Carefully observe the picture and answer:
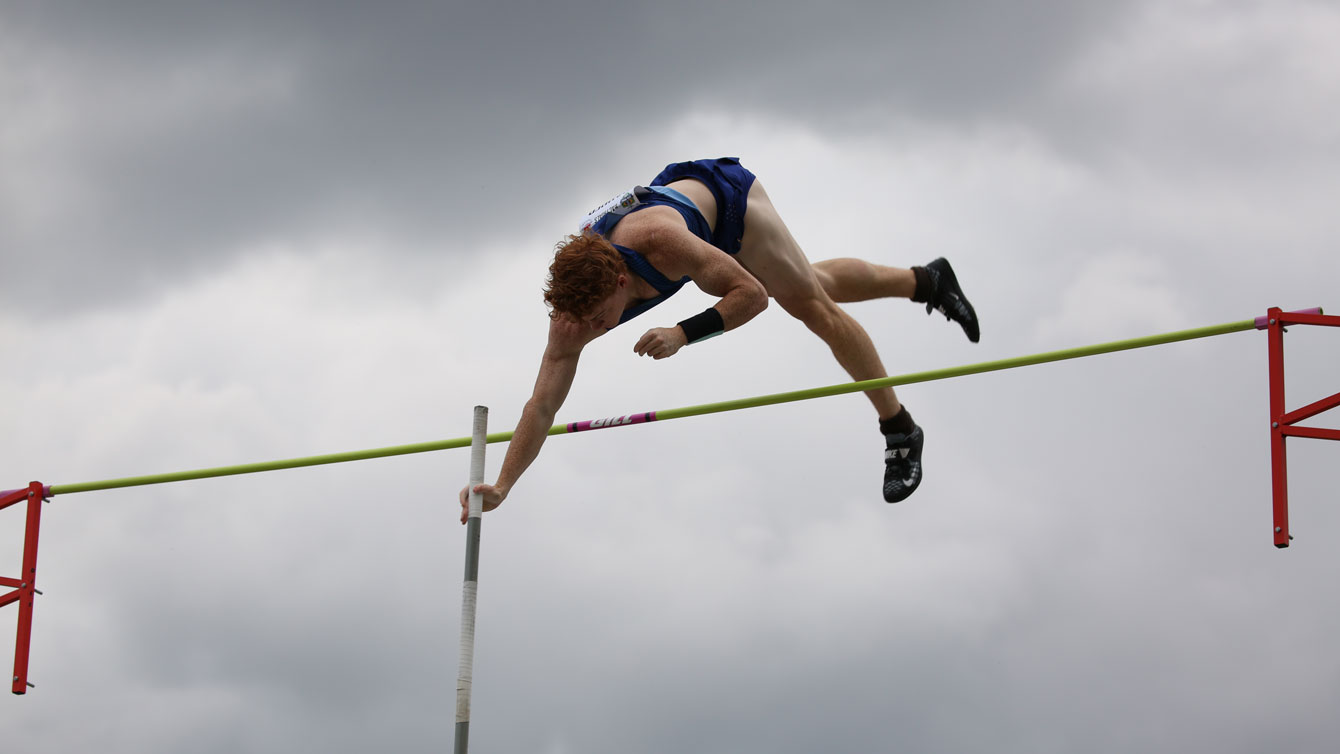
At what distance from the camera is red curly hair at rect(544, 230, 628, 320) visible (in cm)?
614

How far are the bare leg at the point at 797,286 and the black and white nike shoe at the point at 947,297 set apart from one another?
2.45 ft

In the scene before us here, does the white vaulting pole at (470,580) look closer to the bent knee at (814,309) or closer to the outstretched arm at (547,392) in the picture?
the outstretched arm at (547,392)

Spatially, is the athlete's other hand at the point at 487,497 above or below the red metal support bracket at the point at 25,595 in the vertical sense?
above

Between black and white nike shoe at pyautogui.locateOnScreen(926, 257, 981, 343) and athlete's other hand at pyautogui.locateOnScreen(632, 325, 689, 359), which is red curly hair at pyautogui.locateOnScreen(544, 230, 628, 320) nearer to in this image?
athlete's other hand at pyautogui.locateOnScreen(632, 325, 689, 359)

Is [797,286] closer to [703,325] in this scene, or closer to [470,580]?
[703,325]

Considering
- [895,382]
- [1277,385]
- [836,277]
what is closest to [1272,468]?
[1277,385]

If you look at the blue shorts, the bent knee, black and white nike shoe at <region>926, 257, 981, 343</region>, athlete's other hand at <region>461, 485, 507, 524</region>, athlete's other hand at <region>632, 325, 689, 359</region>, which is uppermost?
the blue shorts

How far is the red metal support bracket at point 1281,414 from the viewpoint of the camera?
5.92 meters

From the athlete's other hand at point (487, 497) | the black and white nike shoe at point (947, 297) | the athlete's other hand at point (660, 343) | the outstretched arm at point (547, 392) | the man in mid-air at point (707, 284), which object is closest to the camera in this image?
the athlete's other hand at point (660, 343)

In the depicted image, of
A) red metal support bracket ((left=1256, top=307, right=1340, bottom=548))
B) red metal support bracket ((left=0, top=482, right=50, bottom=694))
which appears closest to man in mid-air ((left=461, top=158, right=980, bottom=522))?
red metal support bracket ((left=1256, top=307, right=1340, bottom=548))

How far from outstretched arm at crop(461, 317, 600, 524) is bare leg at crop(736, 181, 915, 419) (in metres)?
0.81

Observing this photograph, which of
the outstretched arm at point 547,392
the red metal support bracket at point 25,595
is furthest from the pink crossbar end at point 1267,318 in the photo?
the red metal support bracket at point 25,595

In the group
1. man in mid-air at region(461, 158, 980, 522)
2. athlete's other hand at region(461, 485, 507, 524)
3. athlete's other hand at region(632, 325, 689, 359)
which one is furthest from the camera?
athlete's other hand at region(461, 485, 507, 524)

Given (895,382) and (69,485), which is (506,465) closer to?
(895,382)
